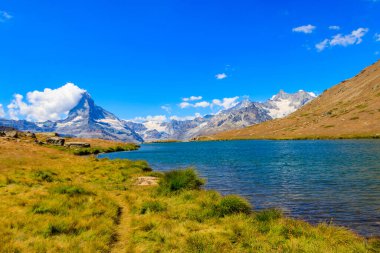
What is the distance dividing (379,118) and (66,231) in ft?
664

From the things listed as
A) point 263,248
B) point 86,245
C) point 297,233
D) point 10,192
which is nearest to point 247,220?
point 297,233

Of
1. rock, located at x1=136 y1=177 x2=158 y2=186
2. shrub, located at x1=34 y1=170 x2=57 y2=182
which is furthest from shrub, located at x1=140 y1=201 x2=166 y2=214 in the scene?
shrub, located at x1=34 y1=170 x2=57 y2=182

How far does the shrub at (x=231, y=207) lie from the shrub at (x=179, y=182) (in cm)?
749

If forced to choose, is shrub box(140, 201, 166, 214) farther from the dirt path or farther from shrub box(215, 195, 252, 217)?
shrub box(215, 195, 252, 217)

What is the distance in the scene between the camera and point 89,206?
20016mm

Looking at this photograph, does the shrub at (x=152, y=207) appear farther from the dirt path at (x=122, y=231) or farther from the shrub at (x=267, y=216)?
the shrub at (x=267, y=216)

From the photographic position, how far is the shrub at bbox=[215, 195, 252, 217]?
66.0 ft

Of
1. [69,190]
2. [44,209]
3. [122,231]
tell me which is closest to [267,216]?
[122,231]

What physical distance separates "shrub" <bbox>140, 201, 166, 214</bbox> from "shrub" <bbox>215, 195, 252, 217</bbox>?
153 inches

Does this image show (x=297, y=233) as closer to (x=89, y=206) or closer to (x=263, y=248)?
(x=263, y=248)

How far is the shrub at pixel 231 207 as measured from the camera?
20128mm

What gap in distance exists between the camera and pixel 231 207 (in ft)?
67.6

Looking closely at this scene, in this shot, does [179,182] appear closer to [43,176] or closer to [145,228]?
[145,228]

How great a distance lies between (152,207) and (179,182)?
859 centimetres
